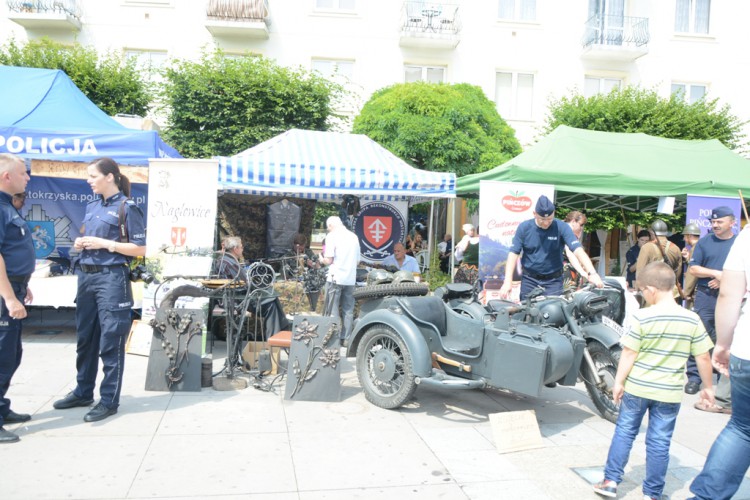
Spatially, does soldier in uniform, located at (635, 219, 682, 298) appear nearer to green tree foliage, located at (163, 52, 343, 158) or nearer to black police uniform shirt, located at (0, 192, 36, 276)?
black police uniform shirt, located at (0, 192, 36, 276)

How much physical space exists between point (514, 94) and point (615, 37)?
152 inches

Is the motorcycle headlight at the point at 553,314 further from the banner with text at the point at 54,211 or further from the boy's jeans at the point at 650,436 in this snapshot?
the banner with text at the point at 54,211

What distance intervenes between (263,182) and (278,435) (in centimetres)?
467

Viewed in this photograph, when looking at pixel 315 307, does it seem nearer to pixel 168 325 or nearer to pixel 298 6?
pixel 168 325

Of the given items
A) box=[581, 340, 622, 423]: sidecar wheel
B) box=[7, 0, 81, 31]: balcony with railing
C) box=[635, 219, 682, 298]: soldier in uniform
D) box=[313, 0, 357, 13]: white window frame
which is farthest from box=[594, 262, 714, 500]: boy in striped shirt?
box=[7, 0, 81, 31]: balcony with railing

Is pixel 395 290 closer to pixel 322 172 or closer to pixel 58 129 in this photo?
pixel 322 172

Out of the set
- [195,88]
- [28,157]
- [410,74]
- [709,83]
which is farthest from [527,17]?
[28,157]

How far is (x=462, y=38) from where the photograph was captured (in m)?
19.4

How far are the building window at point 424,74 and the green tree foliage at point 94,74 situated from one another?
28.6 feet

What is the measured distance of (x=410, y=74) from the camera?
64.3 feet

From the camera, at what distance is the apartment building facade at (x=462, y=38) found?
60.4 feet

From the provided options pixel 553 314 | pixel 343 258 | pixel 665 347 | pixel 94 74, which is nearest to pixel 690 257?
pixel 553 314

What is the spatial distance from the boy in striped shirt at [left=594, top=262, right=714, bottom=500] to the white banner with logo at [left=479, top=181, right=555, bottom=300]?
4103mm

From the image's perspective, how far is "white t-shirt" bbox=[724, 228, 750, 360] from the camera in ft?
9.60
